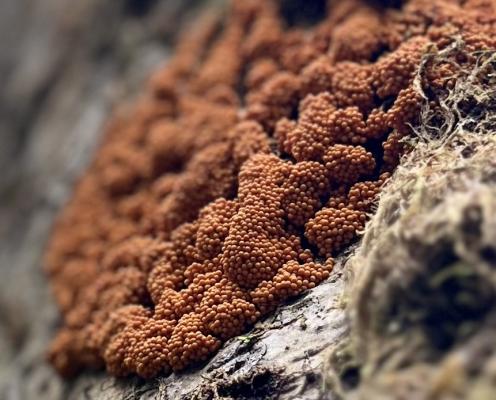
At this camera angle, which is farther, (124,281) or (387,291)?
(124,281)

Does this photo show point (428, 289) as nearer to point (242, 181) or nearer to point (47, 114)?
point (242, 181)

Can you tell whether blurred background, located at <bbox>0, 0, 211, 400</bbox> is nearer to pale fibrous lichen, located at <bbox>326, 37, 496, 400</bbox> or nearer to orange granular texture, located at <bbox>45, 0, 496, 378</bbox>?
orange granular texture, located at <bbox>45, 0, 496, 378</bbox>

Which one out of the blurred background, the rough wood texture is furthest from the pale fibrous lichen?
the blurred background

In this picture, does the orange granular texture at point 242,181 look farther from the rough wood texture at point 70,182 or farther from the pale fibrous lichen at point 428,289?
the pale fibrous lichen at point 428,289

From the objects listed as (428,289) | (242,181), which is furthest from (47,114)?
(428,289)

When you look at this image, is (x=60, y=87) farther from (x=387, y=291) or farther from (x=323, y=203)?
(x=387, y=291)

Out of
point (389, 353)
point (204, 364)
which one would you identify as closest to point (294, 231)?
point (204, 364)
